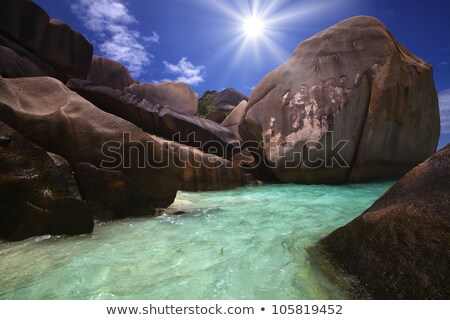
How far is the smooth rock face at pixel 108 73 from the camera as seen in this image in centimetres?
2082

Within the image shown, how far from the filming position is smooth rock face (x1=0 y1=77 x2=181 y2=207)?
137 inches

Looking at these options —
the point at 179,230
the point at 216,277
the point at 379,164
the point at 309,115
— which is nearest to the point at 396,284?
the point at 216,277

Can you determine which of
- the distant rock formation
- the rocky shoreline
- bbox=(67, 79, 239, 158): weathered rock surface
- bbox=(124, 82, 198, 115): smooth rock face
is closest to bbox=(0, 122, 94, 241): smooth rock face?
the rocky shoreline

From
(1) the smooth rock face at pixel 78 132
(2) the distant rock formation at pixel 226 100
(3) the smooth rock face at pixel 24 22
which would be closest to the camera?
(1) the smooth rock face at pixel 78 132

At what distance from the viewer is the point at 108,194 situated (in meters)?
3.41

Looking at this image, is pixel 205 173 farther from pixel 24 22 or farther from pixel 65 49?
pixel 65 49

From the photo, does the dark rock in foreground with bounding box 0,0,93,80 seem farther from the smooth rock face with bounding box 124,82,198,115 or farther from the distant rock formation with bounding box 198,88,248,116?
the distant rock formation with bounding box 198,88,248,116

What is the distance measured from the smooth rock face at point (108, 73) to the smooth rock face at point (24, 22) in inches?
318

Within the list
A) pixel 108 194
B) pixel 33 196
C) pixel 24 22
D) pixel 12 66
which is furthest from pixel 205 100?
pixel 33 196

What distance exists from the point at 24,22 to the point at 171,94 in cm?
1063

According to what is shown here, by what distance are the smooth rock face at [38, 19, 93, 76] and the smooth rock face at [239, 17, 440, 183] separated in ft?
37.6

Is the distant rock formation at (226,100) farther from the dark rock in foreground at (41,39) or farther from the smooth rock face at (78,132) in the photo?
the smooth rock face at (78,132)

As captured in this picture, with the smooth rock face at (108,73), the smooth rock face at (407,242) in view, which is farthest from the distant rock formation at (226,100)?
the smooth rock face at (407,242)

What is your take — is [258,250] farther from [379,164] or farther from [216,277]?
[379,164]
